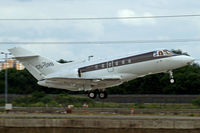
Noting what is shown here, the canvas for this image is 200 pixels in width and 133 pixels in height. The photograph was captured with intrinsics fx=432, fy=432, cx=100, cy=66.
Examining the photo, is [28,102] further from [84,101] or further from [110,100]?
[110,100]

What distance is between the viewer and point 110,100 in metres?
60.3

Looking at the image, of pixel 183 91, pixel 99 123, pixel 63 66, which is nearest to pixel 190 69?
pixel 183 91

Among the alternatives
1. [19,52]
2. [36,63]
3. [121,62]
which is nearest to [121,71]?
[121,62]

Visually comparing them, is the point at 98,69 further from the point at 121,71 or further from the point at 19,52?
the point at 19,52

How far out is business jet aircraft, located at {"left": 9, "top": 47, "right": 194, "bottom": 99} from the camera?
4166 centimetres

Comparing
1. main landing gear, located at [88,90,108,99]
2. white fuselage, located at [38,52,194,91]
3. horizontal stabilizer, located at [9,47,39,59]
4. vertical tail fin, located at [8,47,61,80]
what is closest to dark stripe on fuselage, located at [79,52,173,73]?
white fuselage, located at [38,52,194,91]

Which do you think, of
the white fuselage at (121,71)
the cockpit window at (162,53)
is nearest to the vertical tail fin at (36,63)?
the white fuselage at (121,71)

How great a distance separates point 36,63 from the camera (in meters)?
49.5

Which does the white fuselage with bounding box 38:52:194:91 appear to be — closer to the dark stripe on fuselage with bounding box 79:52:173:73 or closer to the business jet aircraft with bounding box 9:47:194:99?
the business jet aircraft with bounding box 9:47:194:99

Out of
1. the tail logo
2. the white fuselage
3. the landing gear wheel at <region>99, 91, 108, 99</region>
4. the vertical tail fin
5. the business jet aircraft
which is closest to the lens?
the white fuselage

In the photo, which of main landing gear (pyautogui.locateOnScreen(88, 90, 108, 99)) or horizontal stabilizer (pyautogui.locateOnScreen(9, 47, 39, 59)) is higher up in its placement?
horizontal stabilizer (pyautogui.locateOnScreen(9, 47, 39, 59))

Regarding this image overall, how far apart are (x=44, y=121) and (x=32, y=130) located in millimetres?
996

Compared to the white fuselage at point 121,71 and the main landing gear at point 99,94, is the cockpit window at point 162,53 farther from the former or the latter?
the main landing gear at point 99,94

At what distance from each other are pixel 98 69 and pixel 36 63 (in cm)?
854
